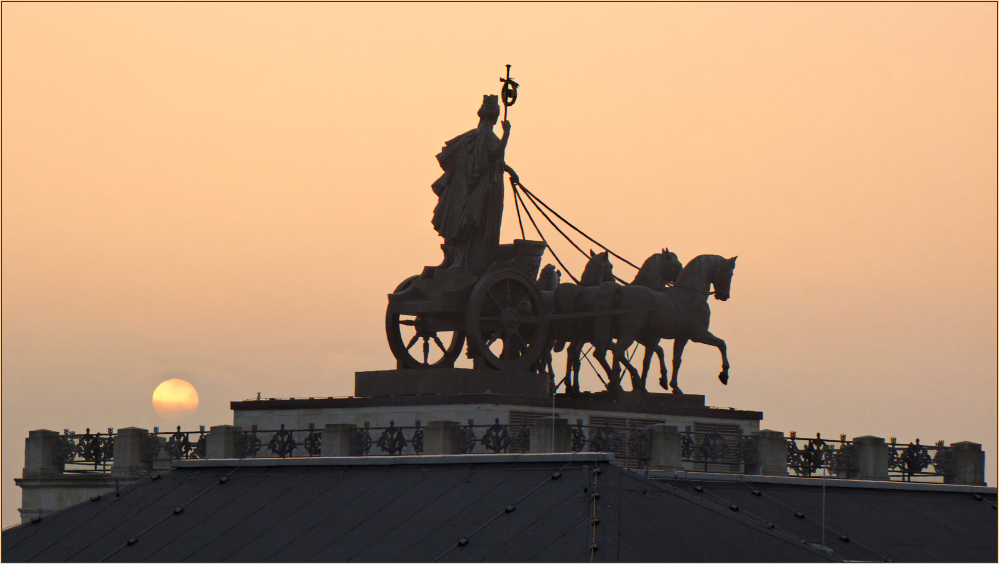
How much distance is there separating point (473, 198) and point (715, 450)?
A: 23.9 ft

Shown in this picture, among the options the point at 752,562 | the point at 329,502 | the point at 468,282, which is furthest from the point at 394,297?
the point at 752,562

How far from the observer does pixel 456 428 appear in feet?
160

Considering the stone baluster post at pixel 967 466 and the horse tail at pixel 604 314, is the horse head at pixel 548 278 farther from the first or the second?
the stone baluster post at pixel 967 466

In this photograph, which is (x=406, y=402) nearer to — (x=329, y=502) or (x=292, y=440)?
(x=292, y=440)

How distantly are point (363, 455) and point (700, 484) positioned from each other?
27.3 feet

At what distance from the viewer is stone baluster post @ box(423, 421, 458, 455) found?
4834 centimetres

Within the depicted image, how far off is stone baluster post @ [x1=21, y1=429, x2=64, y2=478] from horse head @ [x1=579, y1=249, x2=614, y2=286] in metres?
12.1

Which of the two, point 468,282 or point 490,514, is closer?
point 490,514

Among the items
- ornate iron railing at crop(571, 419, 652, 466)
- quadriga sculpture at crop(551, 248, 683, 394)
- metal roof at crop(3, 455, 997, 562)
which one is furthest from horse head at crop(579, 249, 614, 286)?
metal roof at crop(3, 455, 997, 562)

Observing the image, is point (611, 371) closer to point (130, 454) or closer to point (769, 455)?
point (769, 455)

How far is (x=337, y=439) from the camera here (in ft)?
163

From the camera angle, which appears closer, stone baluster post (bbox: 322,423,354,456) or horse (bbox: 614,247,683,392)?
stone baluster post (bbox: 322,423,354,456)

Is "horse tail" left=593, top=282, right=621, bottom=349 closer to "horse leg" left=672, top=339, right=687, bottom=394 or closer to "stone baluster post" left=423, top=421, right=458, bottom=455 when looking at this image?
"horse leg" left=672, top=339, right=687, bottom=394

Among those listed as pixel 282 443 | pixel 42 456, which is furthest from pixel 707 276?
pixel 42 456
